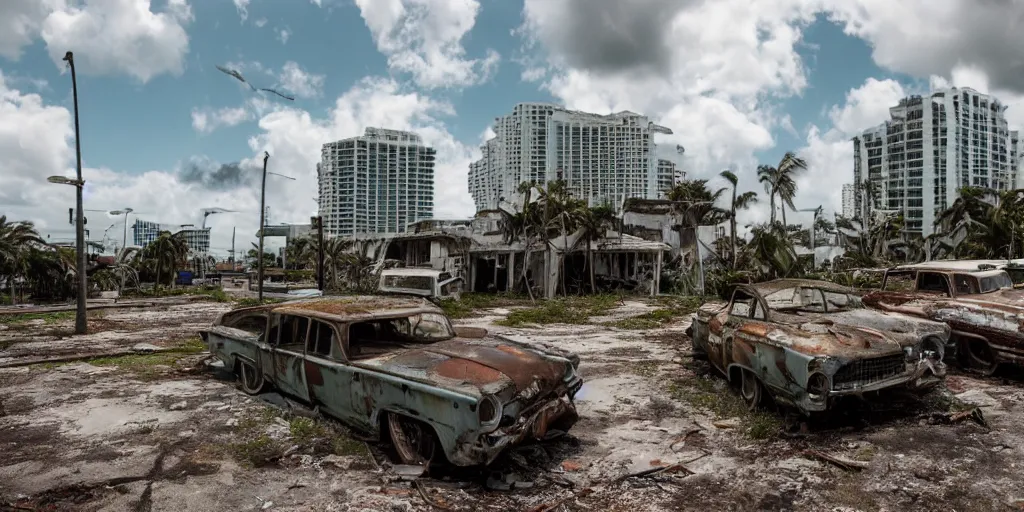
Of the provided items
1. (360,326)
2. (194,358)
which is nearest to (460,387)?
(360,326)

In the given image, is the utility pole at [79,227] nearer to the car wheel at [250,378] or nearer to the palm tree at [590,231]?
the car wheel at [250,378]

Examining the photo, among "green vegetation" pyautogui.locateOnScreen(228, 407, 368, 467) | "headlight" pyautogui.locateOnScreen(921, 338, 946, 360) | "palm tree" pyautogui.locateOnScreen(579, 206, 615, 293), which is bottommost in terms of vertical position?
"green vegetation" pyautogui.locateOnScreen(228, 407, 368, 467)

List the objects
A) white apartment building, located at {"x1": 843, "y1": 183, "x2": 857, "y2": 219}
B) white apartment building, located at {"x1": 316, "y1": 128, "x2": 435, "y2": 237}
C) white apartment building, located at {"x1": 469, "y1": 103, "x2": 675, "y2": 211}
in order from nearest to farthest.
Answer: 1. white apartment building, located at {"x1": 316, "y1": 128, "x2": 435, "y2": 237}
2. white apartment building, located at {"x1": 469, "y1": 103, "x2": 675, "y2": 211}
3. white apartment building, located at {"x1": 843, "y1": 183, "x2": 857, "y2": 219}

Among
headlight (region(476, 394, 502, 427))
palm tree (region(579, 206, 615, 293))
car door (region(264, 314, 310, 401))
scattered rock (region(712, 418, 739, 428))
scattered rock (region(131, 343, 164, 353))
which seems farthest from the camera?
palm tree (region(579, 206, 615, 293))

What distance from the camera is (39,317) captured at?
18812 mm

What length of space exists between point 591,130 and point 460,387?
86.4 meters

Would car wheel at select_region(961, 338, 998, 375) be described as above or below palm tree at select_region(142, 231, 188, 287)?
below

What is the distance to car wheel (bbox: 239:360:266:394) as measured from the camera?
7.22 m

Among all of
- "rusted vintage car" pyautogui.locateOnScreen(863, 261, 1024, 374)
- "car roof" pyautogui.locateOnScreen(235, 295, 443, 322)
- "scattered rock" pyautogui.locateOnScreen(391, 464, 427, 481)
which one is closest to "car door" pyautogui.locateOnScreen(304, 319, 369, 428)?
"car roof" pyautogui.locateOnScreen(235, 295, 443, 322)

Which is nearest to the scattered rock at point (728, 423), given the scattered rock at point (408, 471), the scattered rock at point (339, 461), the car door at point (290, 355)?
the scattered rock at point (408, 471)

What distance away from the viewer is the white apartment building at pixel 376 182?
79188mm

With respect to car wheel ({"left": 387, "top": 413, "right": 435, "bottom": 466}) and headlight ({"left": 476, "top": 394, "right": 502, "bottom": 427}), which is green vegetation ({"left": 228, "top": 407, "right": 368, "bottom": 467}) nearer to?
car wheel ({"left": 387, "top": 413, "right": 435, "bottom": 466})

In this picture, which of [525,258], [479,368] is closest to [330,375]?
[479,368]

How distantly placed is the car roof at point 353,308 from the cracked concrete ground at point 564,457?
1.19 m
